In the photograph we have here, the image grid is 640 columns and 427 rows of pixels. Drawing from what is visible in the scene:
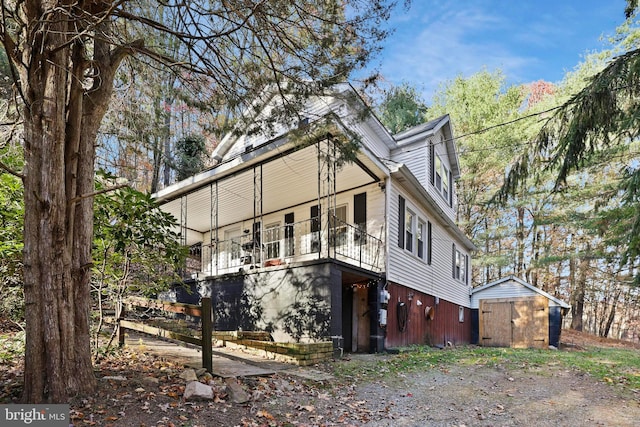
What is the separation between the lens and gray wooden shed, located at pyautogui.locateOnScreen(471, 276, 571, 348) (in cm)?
1595

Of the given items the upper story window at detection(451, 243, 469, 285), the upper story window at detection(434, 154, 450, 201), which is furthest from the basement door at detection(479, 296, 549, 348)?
the upper story window at detection(434, 154, 450, 201)

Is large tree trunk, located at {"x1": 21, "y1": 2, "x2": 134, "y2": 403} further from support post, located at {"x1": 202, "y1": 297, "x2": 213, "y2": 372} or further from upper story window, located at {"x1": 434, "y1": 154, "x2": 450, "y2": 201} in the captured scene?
upper story window, located at {"x1": 434, "y1": 154, "x2": 450, "y2": 201}

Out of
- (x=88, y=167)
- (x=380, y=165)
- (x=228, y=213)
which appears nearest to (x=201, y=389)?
(x=88, y=167)

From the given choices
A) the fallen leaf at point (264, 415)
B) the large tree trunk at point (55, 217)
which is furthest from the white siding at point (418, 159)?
the large tree trunk at point (55, 217)

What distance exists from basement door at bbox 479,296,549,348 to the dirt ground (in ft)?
33.8

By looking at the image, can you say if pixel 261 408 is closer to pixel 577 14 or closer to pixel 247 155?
pixel 247 155

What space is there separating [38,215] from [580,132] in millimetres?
7183

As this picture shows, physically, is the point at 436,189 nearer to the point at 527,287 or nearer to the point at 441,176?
the point at 441,176

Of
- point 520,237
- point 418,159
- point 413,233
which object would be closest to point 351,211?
point 413,233

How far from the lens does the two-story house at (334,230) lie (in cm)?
862

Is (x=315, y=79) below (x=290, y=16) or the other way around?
below

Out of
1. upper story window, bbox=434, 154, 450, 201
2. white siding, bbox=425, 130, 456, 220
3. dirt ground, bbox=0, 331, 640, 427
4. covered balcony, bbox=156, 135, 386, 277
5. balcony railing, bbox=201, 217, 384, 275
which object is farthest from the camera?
upper story window, bbox=434, 154, 450, 201

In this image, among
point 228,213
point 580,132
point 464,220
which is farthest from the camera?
point 464,220

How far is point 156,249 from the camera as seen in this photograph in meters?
5.84
